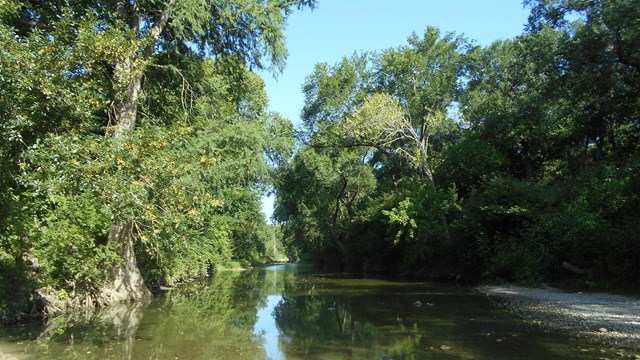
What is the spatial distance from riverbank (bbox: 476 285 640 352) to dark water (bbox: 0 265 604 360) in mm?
643

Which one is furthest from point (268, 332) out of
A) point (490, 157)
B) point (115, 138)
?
point (490, 157)

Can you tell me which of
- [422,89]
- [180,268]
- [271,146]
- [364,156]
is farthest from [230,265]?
[271,146]

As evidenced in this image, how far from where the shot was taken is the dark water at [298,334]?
8.21 metres

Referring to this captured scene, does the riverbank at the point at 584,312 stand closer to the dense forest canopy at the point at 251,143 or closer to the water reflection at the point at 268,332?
A: the dense forest canopy at the point at 251,143

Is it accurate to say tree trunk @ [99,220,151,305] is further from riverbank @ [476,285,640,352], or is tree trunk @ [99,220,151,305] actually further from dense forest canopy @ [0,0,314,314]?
riverbank @ [476,285,640,352]

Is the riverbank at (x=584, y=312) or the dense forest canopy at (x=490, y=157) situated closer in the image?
the riverbank at (x=584, y=312)

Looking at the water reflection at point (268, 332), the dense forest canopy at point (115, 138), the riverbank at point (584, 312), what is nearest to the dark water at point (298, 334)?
the water reflection at point (268, 332)

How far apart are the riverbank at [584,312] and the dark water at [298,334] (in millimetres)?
643

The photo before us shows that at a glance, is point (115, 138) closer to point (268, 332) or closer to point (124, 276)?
point (268, 332)

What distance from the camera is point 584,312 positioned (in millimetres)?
11758

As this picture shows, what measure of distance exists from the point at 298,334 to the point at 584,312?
24.6 ft

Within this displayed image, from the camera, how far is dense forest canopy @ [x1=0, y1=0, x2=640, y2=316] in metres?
8.22

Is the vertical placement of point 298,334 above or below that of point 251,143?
below

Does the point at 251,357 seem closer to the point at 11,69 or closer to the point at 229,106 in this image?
the point at 11,69
